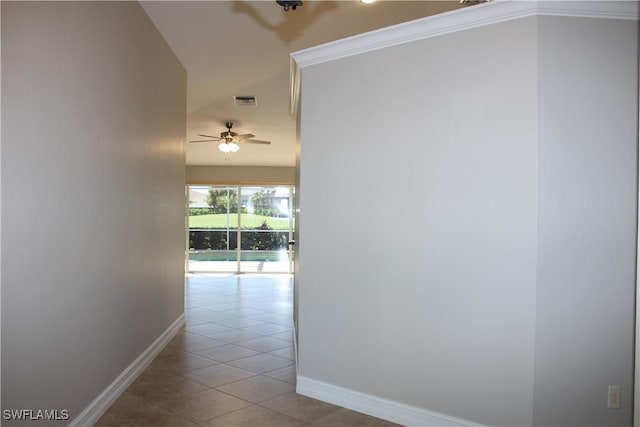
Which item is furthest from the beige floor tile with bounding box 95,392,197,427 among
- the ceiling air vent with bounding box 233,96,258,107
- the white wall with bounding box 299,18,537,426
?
the ceiling air vent with bounding box 233,96,258,107

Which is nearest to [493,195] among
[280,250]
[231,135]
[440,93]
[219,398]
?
[440,93]

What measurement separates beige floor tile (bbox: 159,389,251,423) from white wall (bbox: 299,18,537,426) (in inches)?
22.8

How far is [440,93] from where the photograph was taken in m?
2.65

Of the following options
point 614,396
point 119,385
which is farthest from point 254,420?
point 614,396

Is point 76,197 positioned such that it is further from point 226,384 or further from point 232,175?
point 232,175

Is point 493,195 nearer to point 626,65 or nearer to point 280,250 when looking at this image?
point 626,65

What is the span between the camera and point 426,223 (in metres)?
2.69

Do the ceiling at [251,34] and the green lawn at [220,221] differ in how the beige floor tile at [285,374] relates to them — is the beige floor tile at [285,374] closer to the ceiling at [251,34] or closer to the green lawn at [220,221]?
the ceiling at [251,34]

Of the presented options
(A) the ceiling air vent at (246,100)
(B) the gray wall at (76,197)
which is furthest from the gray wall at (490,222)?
(A) the ceiling air vent at (246,100)

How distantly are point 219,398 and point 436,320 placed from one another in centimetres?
158

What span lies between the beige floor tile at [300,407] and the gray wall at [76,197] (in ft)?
3.58

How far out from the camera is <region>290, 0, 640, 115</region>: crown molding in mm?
2303

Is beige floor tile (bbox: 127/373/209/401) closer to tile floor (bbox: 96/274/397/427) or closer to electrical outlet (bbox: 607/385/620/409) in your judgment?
tile floor (bbox: 96/274/397/427)

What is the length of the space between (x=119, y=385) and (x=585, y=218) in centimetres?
303
